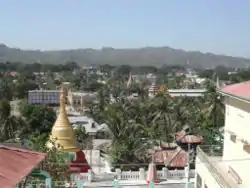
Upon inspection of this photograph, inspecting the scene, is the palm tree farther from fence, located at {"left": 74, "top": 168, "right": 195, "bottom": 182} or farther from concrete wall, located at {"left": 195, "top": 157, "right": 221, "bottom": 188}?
concrete wall, located at {"left": 195, "top": 157, "right": 221, "bottom": 188}

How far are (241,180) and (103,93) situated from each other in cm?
7485

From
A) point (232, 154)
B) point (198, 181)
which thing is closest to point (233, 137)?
point (232, 154)

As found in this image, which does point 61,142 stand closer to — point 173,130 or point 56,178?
point 56,178

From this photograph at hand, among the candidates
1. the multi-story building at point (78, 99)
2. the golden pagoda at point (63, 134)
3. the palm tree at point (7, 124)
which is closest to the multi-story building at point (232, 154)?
the golden pagoda at point (63, 134)

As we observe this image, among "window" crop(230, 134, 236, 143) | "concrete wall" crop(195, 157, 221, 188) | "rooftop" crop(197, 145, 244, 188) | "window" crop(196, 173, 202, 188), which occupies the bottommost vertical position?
"window" crop(196, 173, 202, 188)

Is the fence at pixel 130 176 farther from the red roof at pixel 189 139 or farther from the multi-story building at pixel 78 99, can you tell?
the multi-story building at pixel 78 99

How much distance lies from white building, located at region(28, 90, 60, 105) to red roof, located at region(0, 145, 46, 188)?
90481 mm

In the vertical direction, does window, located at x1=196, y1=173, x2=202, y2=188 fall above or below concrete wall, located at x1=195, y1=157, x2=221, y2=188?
below

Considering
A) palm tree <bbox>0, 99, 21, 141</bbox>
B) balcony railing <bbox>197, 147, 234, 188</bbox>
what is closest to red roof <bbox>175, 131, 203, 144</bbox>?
palm tree <bbox>0, 99, 21, 141</bbox>

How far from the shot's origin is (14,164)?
26.9 feet

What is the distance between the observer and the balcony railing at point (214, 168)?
37.6 feet

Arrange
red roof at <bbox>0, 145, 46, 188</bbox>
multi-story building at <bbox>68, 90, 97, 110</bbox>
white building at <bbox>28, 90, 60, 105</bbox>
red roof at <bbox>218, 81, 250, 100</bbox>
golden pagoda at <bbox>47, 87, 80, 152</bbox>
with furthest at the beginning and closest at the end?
white building at <bbox>28, 90, 60, 105</bbox>
multi-story building at <bbox>68, 90, 97, 110</bbox>
golden pagoda at <bbox>47, 87, 80, 152</bbox>
red roof at <bbox>218, 81, 250, 100</bbox>
red roof at <bbox>0, 145, 46, 188</bbox>

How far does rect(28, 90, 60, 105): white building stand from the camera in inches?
3893

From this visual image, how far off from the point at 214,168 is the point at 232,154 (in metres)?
1.61
